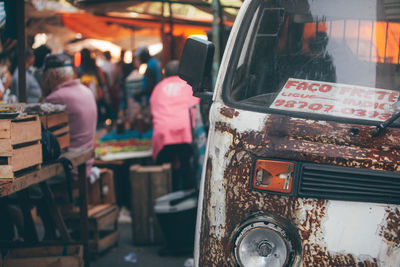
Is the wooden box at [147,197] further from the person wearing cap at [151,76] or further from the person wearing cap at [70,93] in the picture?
the person wearing cap at [151,76]

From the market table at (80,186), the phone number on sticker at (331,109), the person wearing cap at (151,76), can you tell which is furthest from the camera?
the person wearing cap at (151,76)

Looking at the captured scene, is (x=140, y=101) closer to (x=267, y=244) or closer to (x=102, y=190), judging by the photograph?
(x=102, y=190)

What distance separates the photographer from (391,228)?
240cm

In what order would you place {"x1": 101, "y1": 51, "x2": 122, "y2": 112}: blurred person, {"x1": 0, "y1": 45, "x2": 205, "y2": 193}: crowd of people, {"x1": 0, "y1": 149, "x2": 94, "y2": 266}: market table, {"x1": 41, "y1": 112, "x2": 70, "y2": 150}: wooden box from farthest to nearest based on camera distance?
{"x1": 101, "y1": 51, "x2": 122, "y2": 112}: blurred person → {"x1": 0, "y1": 45, "x2": 205, "y2": 193}: crowd of people → {"x1": 41, "y1": 112, "x2": 70, "y2": 150}: wooden box → {"x1": 0, "y1": 149, "x2": 94, "y2": 266}: market table

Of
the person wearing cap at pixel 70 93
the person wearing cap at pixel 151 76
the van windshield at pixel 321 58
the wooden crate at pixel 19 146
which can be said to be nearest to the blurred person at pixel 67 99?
the person wearing cap at pixel 70 93

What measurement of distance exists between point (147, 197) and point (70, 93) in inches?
60.5

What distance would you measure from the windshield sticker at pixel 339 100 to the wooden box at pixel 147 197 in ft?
10.8

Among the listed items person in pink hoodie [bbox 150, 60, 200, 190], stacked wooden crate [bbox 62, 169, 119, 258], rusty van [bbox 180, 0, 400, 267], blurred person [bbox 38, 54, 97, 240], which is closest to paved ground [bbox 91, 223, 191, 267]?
stacked wooden crate [bbox 62, 169, 119, 258]

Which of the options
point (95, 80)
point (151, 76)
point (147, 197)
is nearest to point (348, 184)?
point (147, 197)

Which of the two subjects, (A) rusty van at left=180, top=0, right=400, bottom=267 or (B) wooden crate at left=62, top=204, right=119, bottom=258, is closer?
(A) rusty van at left=180, top=0, right=400, bottom=267

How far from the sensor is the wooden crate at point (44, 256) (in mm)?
3998

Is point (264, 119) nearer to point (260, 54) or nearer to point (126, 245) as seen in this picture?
point (260, 54)

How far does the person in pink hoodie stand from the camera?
21.1ft

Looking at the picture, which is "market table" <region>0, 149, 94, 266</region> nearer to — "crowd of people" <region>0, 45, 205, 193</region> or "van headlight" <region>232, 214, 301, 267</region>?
"crowd of people" <region>0, 45, 205, 193</region>
